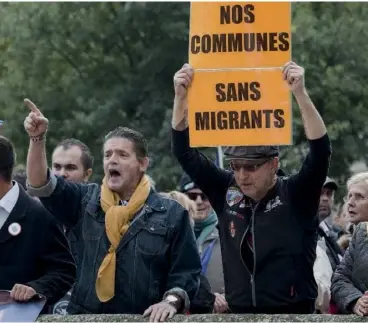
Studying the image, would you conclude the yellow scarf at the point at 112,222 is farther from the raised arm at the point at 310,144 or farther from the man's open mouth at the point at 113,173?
the raised arm at the point at 310,144

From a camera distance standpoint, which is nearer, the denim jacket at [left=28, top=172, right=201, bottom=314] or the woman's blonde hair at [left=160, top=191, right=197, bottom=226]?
the denim jacket at [left=28, top=172, right=201, bottom=314]

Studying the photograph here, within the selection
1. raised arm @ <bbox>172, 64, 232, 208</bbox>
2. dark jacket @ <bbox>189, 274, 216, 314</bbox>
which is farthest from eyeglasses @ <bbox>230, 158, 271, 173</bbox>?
dark jacket @ <bbox>189, 274, 216, 314</bbox>

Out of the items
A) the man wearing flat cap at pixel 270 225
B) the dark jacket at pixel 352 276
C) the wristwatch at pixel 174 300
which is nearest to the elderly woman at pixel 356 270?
the dark jacket at pixel 352 276

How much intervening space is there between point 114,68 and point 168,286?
13529mm

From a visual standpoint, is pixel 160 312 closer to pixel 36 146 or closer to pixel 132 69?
pixel 36 146

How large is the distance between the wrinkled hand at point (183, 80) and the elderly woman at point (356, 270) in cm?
130

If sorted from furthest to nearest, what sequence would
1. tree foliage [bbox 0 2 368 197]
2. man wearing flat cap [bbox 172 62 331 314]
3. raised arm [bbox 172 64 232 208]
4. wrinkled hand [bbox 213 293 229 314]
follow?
1. tree foliage [bbox 0 2 368 197]
2. wrinkled hand [bbox 213 293 229 314]
3. raised arm [bbox 172 64 232 208]
4. man wearing flat cap [bbox 172 62 331 314]

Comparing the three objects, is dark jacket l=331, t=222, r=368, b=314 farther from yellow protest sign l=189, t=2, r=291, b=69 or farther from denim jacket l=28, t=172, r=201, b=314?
yellow protest sign l=189, t=2, r=291, b=69

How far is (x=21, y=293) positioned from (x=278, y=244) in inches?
53.8

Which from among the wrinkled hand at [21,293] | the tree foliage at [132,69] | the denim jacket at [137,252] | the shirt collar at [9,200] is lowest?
the wrinkled hand at [21,293]

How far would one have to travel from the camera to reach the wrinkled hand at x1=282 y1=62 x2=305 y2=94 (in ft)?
19.2

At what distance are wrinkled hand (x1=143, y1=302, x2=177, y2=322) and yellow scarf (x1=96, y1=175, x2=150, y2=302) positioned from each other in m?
0.34

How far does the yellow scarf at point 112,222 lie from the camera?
6082 millimetres

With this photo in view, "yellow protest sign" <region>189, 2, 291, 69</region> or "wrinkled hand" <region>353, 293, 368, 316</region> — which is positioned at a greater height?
"yellow protest sign" <region>189, 2, 291, 69</region>
